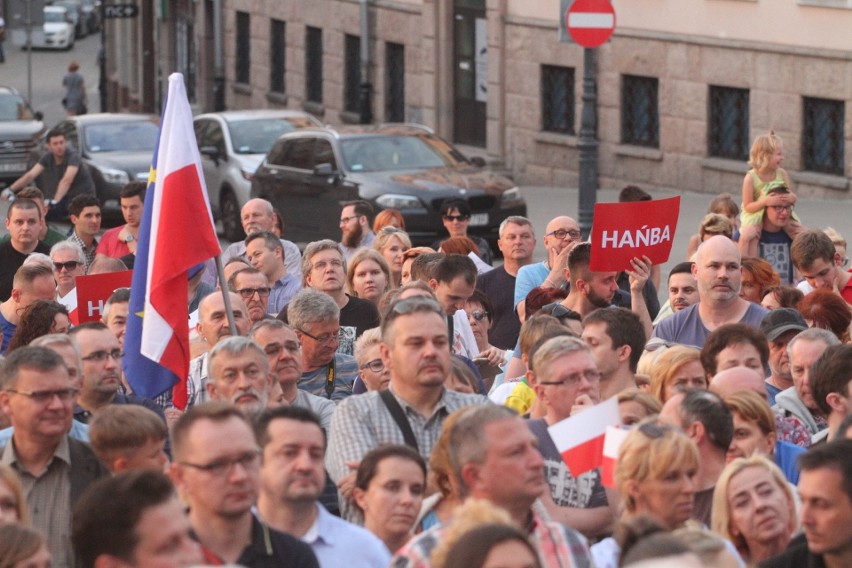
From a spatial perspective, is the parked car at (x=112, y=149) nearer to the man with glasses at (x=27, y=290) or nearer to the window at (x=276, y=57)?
the window at (x=276, y=57)

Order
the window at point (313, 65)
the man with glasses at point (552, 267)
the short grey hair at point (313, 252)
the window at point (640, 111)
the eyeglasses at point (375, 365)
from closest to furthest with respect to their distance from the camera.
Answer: the eyeglasses at point (375, 365), the short grey hair at point (313, 252), the man with glasses at point (552, 267), the window at point (640, 111), the window at point (313, 65)

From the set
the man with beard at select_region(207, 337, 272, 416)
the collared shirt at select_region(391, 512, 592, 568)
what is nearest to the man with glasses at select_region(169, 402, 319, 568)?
the collared shirt at select_region(391, 512, 592, 568)

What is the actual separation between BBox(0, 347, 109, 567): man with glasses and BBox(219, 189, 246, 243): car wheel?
17.0 m

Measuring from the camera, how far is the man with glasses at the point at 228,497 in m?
5.90

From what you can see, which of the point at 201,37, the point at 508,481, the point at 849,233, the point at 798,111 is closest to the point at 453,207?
the point at 849,233

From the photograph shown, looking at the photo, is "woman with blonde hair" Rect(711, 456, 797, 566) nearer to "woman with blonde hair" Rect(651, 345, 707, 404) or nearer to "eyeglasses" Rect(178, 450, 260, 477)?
"eyeglasses" Rect(178, 450, 260, 477)

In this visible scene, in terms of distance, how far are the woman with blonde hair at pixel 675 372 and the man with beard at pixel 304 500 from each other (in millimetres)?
2484

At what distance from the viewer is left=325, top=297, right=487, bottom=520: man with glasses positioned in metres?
7.28

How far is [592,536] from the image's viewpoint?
719 cm

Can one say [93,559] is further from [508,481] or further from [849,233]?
[849,233]

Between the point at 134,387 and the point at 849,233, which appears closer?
the point at 134,387

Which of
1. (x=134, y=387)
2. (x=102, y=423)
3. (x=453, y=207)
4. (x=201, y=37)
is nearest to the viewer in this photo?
(x=102, y=423)

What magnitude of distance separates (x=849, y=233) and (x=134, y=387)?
1401 centimetres

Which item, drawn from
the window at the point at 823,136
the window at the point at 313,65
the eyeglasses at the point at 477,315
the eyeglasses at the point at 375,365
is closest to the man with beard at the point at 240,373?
the eyeglasses at the point at 375,365
